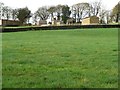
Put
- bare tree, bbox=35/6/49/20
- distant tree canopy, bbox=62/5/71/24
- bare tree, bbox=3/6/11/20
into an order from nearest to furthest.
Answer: bare tree, bbox=3/6/11/20 < distant tree canopy, bbox=62/5/71/24 < bare tree, bbox=35/6/49/20

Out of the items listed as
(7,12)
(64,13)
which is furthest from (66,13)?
(7,12)

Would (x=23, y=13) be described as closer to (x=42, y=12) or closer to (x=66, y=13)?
(x=42, y=12)

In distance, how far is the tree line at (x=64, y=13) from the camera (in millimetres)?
106625

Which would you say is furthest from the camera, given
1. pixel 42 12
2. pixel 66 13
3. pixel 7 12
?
pixel 42 12

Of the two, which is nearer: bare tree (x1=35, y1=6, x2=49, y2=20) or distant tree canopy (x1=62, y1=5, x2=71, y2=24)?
distant tree canopy (x1=62, y1=5, x2=71, y2=24)

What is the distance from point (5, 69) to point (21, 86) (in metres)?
2.56

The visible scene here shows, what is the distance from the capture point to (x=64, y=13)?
360ft

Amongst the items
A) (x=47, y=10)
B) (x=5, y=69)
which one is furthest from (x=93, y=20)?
(x=5, y=69)

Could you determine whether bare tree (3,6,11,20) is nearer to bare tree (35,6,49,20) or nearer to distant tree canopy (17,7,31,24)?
distant tree canopy (17,7,31,24)

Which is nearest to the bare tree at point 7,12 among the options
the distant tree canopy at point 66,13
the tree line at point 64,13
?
the tree line at point 64,13

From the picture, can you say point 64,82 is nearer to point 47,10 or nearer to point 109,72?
point 109,72

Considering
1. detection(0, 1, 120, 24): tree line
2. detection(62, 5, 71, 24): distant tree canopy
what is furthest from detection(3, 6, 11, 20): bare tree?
detection(62, 5, 71, 24): distant tree canopy

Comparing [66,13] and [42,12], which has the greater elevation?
[42,12]

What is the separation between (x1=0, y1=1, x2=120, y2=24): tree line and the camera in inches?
4198
